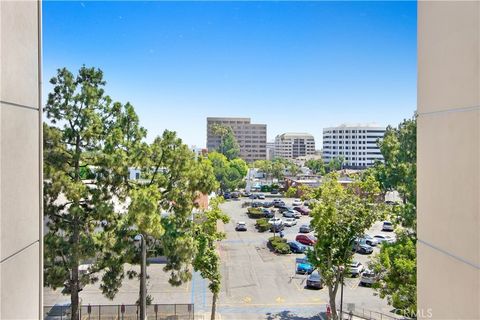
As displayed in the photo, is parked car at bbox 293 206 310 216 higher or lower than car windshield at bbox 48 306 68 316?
higher

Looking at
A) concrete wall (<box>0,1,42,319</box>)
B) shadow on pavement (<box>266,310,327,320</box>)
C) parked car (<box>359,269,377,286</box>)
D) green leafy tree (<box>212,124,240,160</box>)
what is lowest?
shadow on pavement (<box>266,310,327,320</box>)

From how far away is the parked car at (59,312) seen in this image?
12.6 meters

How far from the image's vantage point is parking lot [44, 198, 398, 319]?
555 inches

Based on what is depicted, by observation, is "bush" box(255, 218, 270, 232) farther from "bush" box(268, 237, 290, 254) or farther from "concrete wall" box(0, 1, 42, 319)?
"concrete wall" box(0, 1, 42, 319)

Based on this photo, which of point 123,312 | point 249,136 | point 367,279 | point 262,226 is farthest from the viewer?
point 249,136

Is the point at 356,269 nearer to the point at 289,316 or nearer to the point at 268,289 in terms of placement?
the point at 268,289

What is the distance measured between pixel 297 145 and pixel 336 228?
110m

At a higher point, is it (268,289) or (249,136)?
(249,136)

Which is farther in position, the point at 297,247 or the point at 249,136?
the point at 249,136

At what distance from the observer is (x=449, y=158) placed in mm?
2176

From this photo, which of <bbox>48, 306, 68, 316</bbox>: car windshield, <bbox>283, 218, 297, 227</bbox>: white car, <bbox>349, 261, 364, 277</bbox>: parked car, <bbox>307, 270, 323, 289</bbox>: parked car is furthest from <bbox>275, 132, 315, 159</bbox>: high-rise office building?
<bbox>48, 306, 68, 316</bbox>: car windshield

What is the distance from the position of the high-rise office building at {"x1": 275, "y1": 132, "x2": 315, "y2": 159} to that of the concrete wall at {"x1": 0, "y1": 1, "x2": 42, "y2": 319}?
117662 mm

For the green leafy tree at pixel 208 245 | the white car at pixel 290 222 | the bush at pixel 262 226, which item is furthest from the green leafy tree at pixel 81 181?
the white car at pixel 290 222

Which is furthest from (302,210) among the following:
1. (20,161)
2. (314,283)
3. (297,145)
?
(297,145)
